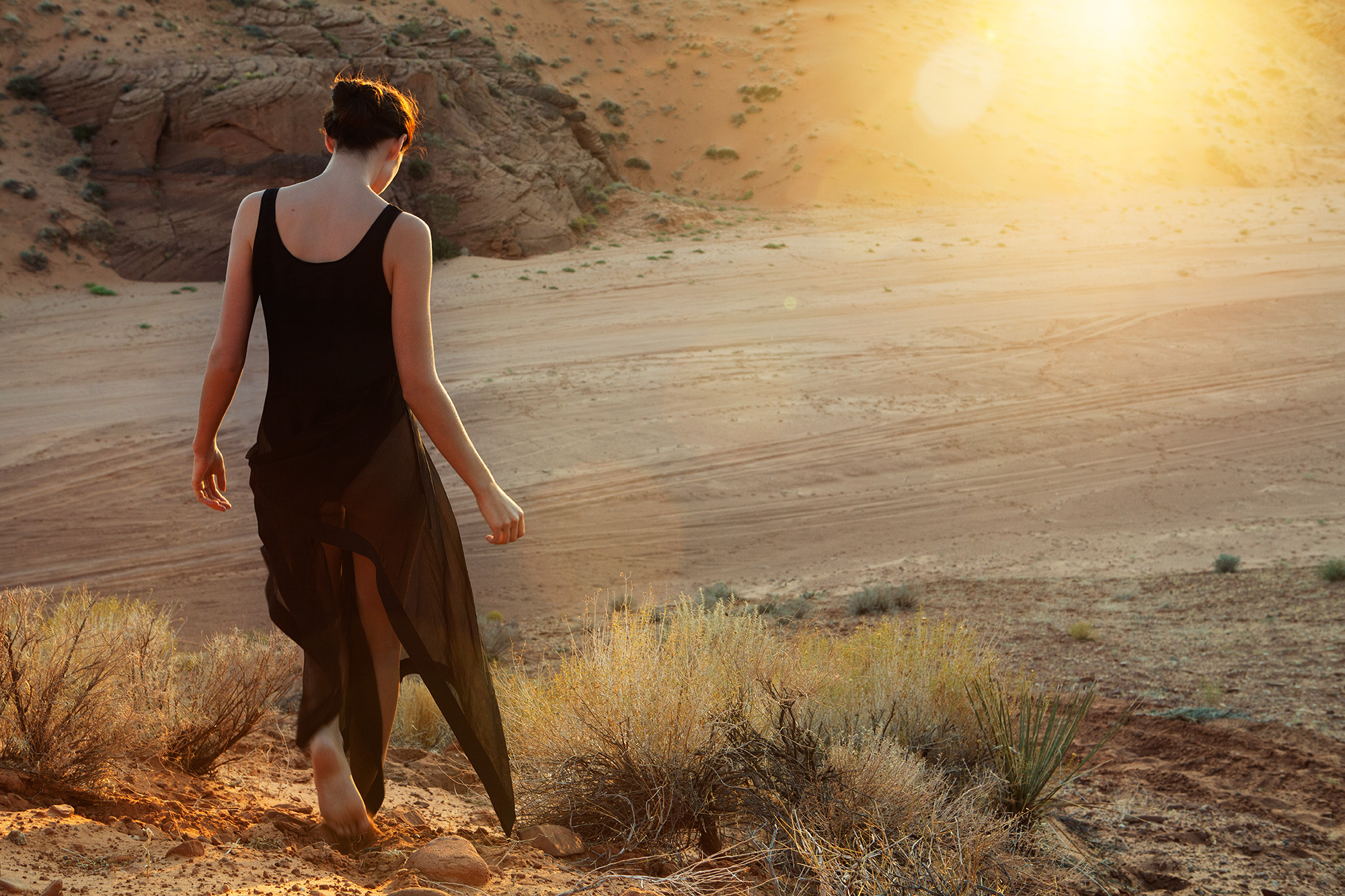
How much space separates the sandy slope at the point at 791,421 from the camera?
27.3 ft

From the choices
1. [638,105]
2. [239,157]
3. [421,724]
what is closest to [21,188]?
[239,157]

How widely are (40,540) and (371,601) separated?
757 cm

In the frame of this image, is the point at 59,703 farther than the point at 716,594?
No

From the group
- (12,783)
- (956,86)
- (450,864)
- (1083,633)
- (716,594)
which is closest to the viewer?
(450,864)

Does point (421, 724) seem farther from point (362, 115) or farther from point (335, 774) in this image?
point (362, 115)

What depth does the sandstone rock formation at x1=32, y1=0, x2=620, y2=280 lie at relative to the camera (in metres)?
21.9

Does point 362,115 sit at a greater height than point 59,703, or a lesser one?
greater

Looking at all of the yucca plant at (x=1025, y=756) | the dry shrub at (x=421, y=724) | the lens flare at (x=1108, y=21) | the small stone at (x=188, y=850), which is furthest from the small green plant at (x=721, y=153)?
the small stone at (x=188, y=850)

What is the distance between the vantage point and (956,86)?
1491 inches

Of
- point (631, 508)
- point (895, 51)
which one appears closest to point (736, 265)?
point (631, 508)

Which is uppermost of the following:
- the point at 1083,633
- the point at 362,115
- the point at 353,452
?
the point at 362,115

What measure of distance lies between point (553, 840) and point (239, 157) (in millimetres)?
24045

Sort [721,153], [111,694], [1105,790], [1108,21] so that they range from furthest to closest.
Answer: [1108,21], [721,153], [1105,790], [111,694]

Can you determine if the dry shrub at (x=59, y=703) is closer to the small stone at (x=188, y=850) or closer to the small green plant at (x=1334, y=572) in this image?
the small stone at (x=188, y=850)
